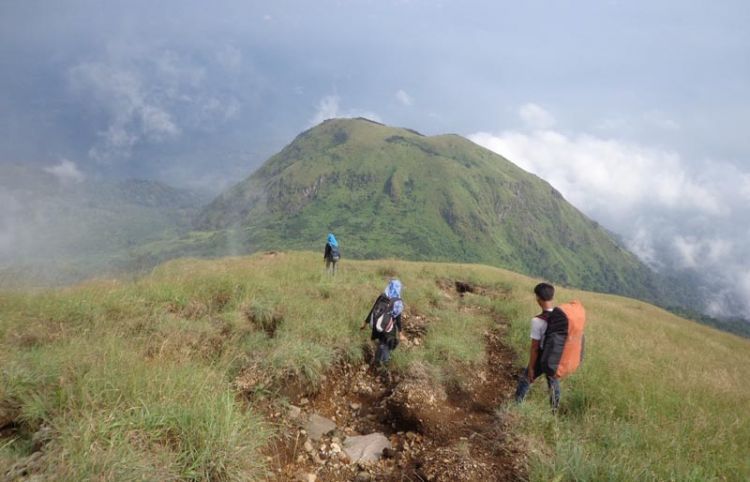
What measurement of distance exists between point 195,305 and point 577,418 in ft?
23.8

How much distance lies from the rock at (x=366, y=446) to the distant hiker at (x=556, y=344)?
2.36 metres

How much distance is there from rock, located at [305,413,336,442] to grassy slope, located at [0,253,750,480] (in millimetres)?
686

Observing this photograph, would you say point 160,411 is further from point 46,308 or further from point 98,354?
point 46,308

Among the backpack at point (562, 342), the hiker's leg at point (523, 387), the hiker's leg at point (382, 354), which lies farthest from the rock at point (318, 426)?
the backpack at point (562, 342)

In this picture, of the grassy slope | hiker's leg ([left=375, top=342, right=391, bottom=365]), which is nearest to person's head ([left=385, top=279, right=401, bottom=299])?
hiker's leg ([left=375, top=342, right=391, bottom=365])

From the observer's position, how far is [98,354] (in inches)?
160

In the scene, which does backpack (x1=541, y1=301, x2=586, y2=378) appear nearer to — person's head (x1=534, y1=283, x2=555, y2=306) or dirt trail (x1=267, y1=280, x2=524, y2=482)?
person's head (x1=534, y1=283, x2=555, y2=306)

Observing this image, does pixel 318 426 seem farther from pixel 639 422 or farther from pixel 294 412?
pixel 639 422

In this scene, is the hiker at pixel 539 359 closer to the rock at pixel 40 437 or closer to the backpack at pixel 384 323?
the backpack at pixel 384 323

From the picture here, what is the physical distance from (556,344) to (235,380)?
4707 millimetres

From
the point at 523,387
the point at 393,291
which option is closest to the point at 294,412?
the point at 393,291

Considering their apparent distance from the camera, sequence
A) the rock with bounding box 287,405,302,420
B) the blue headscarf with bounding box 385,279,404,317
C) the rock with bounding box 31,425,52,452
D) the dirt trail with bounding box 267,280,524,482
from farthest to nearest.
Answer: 1. the blue headscarf with bounding box 385,279,404,317
2. the rock with bounding box 287,405,302,420
3. the dirt trail with bounding box 267,280,524,482
4. the rock with bounding box 31,425,52,452

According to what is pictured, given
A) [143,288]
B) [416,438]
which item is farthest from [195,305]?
[416,438]

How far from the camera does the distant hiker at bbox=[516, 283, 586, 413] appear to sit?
18.1 feet
